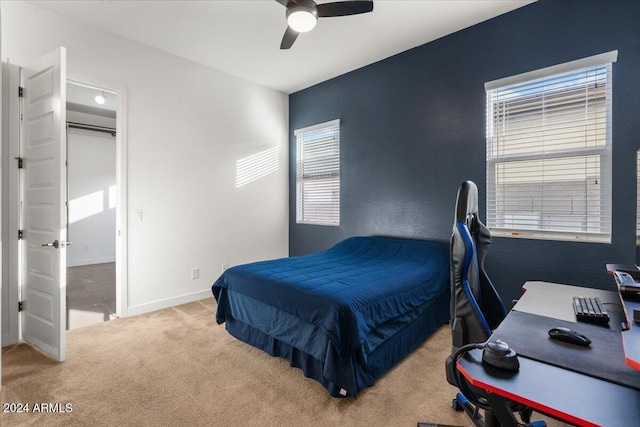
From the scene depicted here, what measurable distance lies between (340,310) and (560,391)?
1.14 m

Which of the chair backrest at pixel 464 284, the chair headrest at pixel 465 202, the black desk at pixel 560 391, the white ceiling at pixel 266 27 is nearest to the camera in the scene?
the black desk at pixel 560 391

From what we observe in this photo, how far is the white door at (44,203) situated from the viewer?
2.31 metres

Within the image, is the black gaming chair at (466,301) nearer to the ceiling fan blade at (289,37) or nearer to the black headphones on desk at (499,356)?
the black headphones on desk at (499,356)

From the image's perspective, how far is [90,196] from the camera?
20.4ft

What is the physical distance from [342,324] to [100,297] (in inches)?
150

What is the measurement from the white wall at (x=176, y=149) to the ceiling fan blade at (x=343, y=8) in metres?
2.21

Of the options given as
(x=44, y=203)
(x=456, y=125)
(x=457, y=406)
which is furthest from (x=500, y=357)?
(x=44, y=203)

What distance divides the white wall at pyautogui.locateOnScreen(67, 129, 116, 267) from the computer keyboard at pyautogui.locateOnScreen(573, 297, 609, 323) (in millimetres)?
7522

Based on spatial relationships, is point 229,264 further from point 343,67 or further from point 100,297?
point 343,67

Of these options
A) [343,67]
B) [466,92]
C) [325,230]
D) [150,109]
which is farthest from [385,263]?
[150,109]

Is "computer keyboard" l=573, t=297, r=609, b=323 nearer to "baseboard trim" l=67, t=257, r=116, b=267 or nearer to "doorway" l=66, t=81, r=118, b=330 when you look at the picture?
"doorway" l=66, t=81, r=118, b=330

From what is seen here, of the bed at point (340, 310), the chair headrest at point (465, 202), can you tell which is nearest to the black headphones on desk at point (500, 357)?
the chair headrest at point (465, 202)

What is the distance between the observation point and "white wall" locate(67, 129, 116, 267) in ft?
19.6

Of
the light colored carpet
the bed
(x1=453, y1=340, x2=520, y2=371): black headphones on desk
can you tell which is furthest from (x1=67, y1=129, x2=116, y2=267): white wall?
(x1=453, y1=340, x2=520, y2=371): black headphones on desk
